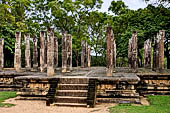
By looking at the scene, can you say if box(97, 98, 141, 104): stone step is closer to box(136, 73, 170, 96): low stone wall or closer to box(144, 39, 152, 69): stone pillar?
box(136, 73, 170, 96): low stone wall

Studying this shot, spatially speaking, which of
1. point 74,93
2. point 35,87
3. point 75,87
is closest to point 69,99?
point 74,93

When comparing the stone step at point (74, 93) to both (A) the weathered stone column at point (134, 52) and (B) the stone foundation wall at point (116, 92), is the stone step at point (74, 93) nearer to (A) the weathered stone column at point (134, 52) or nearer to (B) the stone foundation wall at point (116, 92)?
(B) the stone foundation wall at point (116, 92)

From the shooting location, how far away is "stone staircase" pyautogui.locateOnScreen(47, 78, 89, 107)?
8.64 metres

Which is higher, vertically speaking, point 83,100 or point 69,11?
point 69,11

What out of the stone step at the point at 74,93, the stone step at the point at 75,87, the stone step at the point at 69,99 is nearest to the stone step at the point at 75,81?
the stone step at the point at 75,87

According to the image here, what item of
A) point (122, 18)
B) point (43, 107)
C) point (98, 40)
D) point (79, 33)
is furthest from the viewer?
point (98, 40)

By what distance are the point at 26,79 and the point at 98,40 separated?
19.2 m

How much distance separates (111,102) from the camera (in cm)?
919

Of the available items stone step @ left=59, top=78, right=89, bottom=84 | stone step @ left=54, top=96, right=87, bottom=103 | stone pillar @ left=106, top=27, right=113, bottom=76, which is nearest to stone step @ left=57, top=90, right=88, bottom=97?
stone step @ left=54, top=96, right=87, bottom=103

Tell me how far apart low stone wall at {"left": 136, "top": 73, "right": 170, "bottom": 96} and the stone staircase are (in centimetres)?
361

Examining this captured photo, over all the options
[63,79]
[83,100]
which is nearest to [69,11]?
[63,79]

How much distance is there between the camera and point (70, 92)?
29.7 feet

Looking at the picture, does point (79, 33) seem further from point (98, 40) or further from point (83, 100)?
point (83, 100)

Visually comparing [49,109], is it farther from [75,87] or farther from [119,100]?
[119,100]
